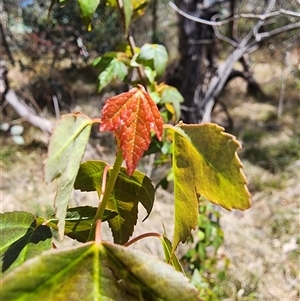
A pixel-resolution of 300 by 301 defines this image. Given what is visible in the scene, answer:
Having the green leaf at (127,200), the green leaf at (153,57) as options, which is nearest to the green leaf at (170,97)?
the green leaf at (153,57)

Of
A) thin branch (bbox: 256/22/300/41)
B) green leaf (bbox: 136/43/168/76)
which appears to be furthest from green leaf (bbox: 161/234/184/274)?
thin branch (bbox: 256/22/300/41)

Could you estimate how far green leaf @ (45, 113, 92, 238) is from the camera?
0.37 m

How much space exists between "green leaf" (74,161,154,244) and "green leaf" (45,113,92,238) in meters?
0.13

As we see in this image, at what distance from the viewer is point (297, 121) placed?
144 inches

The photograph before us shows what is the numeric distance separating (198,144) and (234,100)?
3.91m

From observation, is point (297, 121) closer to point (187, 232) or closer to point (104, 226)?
point (104, 226)

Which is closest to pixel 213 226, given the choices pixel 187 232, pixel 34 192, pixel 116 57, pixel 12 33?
pixel 116 57

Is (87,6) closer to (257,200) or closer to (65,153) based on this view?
(65,153)

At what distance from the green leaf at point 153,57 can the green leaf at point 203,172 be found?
0.57 m

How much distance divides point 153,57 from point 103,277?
71 cm

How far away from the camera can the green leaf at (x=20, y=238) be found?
1.34 feet

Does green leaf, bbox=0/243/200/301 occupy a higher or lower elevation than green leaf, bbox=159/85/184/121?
higher

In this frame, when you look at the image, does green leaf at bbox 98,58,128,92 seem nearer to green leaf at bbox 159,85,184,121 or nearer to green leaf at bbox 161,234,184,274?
green leaf at bbox 159,85,184,121

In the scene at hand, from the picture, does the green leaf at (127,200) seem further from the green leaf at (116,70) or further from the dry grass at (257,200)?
the dry grass at (257,200)
